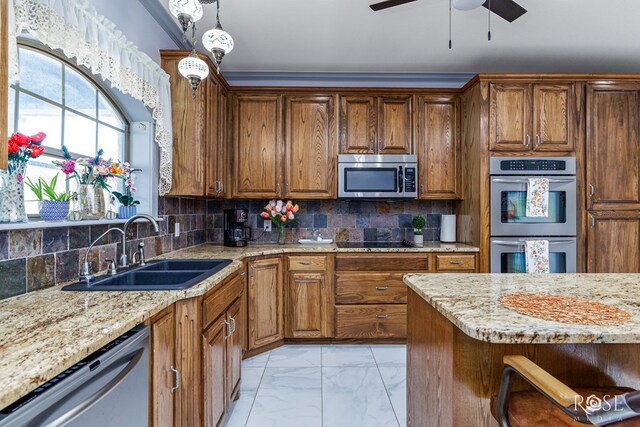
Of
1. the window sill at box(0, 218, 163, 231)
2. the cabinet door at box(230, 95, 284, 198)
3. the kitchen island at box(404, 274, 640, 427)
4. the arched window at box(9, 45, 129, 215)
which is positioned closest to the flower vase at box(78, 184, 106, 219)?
the window sill at box(0, 218, 163, 231)

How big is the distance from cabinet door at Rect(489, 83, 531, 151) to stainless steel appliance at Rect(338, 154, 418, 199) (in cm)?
76

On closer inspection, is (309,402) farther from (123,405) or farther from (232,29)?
(232,29)

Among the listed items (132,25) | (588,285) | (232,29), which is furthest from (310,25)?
(588,285)

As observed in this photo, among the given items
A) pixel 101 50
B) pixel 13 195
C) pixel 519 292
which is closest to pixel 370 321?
pixel 519 292

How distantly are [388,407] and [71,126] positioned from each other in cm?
243

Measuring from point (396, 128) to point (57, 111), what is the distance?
260 cm

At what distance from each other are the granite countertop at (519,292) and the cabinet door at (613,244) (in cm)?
150

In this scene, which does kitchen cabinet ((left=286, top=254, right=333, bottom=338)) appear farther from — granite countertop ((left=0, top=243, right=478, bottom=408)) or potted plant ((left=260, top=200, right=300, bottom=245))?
granite countertop ((left=0, top=243, right=478, bottom=408))

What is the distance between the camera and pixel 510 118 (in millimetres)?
2893

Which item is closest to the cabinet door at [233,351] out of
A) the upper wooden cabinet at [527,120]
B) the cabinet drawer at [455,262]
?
the cabinet drawer at [455,262]

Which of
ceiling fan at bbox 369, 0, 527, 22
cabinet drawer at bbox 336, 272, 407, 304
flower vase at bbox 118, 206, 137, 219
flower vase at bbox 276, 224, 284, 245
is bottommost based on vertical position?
cabinet drawer at bbox 336, 272, 407, 304

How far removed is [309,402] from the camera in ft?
6.82

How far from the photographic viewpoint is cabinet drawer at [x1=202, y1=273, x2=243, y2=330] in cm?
149

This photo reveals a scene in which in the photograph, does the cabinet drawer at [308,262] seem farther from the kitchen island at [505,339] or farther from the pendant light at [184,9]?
the pendant light at [184,9]
